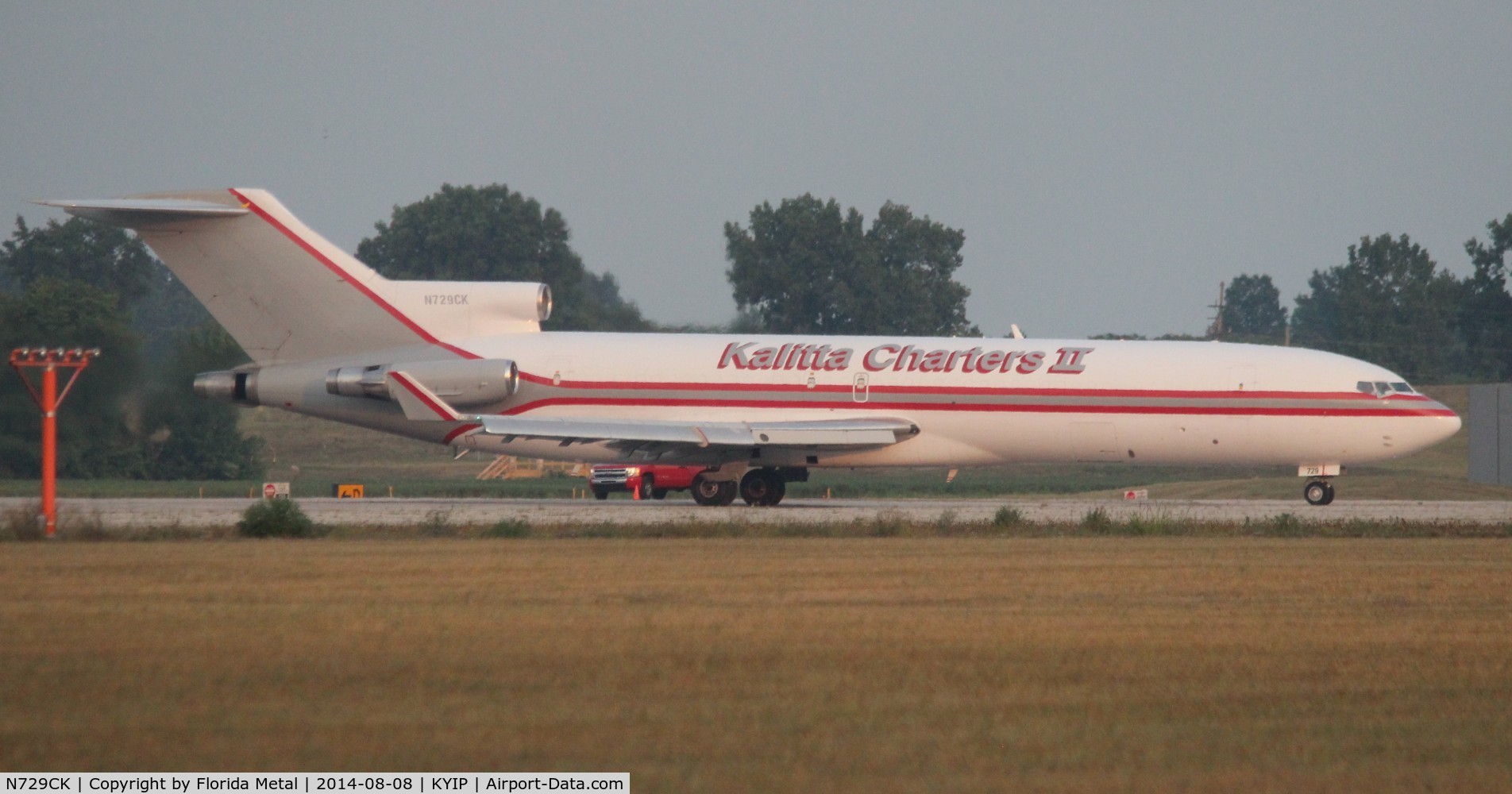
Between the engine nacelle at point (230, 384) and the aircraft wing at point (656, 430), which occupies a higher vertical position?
the engine nacelle at point (230, 384)

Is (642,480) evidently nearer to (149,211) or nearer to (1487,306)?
(149,211)

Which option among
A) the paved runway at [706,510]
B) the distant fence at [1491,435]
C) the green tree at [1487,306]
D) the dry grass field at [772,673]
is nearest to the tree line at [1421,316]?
the green tree at [1487,306]

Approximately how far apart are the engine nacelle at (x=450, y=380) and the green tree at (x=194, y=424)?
157 inches

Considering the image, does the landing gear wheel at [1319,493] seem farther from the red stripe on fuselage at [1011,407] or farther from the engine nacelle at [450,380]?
the engine nacelle at [450,380]

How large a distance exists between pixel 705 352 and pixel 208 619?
18.4 m

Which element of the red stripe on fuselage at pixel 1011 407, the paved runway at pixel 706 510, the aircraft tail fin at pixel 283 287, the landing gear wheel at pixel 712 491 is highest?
the aircraft tail fin at pixel 283 287

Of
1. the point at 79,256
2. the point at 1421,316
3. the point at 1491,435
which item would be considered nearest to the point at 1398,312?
the point at 1421,316

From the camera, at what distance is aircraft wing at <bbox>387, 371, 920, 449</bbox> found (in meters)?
26.8

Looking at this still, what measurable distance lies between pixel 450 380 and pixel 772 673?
2047 cm

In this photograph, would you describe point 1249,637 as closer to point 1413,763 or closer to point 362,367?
point 1413,763

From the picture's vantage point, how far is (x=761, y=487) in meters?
29.7

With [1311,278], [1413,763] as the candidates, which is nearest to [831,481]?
[1413,763]

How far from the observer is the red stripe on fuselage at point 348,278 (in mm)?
29000

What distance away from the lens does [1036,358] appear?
2898cm
